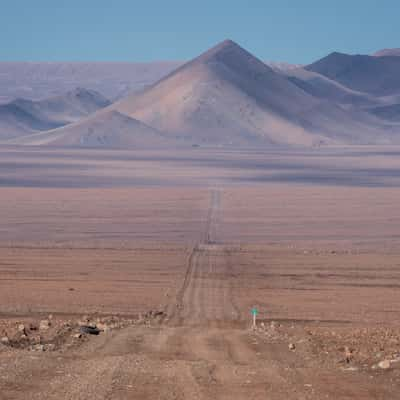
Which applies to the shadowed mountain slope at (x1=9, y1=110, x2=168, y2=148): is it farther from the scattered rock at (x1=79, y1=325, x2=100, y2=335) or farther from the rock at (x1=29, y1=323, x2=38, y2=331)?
the scattered rock at (x1=79, y1=325, x2=100, y2=335)

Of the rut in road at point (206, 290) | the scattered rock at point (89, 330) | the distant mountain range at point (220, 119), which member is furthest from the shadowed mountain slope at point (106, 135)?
the scattered rock at point (89, 330)

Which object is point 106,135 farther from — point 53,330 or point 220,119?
point 53,330

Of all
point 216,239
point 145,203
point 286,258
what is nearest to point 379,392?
point 286,258

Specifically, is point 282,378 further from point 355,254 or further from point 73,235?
point 73,235

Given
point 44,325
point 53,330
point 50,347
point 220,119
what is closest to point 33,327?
point 44,325

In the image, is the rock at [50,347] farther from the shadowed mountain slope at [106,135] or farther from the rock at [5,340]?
the shadowed mountain slope at [106,135]
